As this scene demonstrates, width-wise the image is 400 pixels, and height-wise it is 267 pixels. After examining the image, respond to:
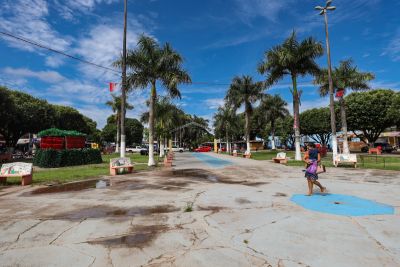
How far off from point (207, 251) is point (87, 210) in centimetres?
380

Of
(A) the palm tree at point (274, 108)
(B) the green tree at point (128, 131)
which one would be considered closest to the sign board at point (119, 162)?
(A) the palm tree at point (274, 108)

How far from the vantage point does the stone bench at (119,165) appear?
15.6 m

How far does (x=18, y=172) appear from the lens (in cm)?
1195

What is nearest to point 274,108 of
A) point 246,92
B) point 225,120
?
point 225,120

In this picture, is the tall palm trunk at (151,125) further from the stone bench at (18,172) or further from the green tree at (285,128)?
the green tree at (285,128)

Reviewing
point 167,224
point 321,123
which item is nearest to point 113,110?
point 321,123

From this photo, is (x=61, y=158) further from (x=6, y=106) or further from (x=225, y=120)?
(x=225, y=120)

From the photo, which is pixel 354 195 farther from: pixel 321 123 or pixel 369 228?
pixel 321 123

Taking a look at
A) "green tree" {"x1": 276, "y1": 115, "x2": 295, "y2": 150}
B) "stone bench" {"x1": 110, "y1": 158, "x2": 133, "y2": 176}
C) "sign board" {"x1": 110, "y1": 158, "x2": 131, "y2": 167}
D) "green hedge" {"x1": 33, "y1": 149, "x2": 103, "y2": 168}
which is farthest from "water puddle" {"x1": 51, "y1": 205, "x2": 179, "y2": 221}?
"green tree" {"x1": 276, "y1": 115, "x2": 295, "y2": 150}

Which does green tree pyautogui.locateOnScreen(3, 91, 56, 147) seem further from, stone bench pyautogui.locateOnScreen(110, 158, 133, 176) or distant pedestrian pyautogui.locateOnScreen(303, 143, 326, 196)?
distant pedestrian pyautogui.locateOnScreen(303, 143, 326, 196)

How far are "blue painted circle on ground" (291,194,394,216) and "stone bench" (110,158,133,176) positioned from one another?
10.2 m

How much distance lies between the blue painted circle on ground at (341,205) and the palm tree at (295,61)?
17.6 meters

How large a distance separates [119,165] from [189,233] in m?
11.8

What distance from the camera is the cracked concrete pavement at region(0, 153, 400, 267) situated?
404cm
